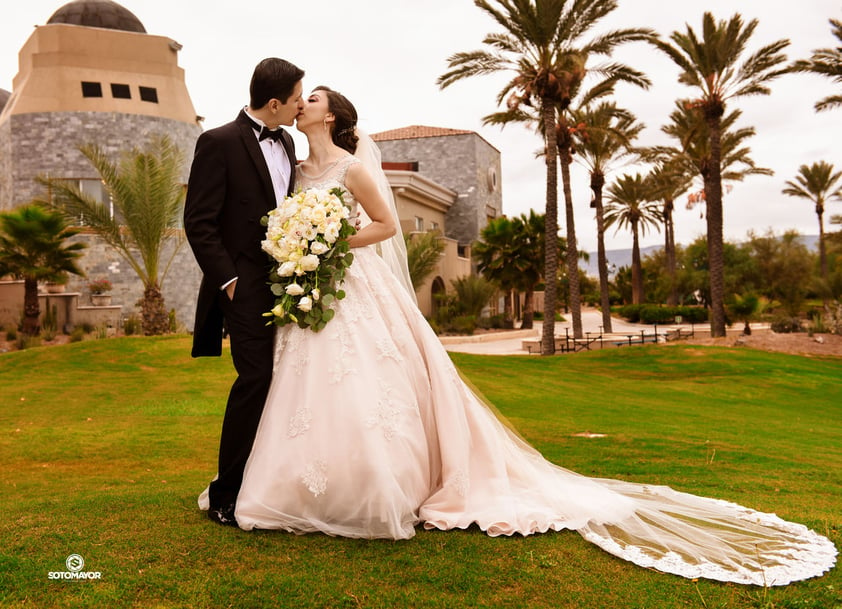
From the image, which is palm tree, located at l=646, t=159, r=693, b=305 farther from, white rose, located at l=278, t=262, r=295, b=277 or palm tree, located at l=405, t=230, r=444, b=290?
white rose, located at l=278, t=262, r=295, b=277

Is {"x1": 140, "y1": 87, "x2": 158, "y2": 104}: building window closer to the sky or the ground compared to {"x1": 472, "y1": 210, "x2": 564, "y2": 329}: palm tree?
closer to the sky

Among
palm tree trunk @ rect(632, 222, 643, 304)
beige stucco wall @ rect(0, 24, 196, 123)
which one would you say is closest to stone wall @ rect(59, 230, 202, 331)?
beige stucco wall @ rect(0, 24, 196, 123)

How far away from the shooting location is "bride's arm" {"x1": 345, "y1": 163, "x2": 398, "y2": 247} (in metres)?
4.65

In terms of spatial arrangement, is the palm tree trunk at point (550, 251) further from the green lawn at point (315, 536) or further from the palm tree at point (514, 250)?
the palm tree at point (514, 250)

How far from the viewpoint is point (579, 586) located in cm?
342

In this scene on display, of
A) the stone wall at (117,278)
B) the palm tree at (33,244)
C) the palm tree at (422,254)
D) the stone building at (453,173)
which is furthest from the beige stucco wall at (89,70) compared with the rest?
the stone building at (453,173)

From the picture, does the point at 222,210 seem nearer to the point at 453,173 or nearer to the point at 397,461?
the point at 397,461

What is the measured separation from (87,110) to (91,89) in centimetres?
115

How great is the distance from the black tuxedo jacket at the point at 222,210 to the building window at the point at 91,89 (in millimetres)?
30491

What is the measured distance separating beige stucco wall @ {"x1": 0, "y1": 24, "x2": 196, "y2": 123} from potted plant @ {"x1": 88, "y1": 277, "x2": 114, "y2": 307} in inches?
304

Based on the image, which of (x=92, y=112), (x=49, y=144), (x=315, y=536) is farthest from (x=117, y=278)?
(x=315, y=536)

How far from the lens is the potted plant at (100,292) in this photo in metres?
29.4

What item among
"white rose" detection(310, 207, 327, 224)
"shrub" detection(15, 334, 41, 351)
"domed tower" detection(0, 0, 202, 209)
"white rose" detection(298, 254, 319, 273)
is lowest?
"shrub" detection(15, 334, 41, 351)

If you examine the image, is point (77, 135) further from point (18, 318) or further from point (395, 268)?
point (395, 268)
